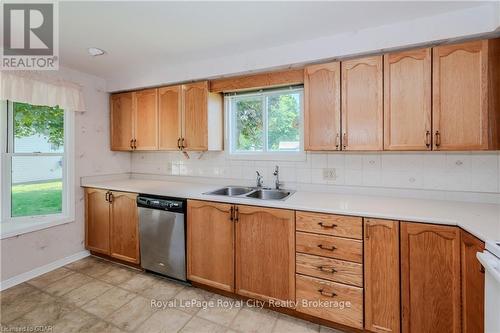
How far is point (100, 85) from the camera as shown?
3104 millimetres

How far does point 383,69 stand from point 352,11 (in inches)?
20.2

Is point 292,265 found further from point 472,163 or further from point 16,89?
point 16,89

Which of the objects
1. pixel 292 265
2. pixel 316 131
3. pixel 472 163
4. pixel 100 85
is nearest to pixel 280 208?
pixel 292 265

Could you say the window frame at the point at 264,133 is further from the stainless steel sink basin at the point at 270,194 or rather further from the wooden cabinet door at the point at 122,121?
the wooden cabinet door at the point at 122,121

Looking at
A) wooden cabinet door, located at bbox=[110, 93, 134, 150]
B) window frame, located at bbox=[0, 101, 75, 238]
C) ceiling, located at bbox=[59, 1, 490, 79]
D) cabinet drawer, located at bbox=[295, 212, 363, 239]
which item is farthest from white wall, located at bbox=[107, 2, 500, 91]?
cabinet drawer, located at bbox=[295, 212, 363, 239]

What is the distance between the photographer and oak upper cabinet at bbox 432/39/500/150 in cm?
160

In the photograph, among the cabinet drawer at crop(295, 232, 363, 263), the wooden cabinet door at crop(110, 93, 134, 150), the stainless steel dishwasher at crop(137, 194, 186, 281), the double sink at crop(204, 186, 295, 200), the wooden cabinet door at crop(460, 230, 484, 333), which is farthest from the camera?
the wooden cabinet door at crop(110, 93, 134, 150)

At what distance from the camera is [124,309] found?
200 centimetres

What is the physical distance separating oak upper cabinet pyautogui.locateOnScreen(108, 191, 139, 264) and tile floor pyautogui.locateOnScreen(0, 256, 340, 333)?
0.25 meters

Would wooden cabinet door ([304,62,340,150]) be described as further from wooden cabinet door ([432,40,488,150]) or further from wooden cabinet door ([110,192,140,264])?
wooden cabinet door ([110,192,140,264])

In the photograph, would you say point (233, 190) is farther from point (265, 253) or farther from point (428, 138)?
point (428, 138)

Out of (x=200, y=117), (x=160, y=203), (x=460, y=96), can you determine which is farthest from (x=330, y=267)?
(x=200, y=117)

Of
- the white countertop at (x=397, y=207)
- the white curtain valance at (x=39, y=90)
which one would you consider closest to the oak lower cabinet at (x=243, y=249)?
the white countertop at (x=397, y=207)

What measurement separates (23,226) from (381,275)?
329cm
